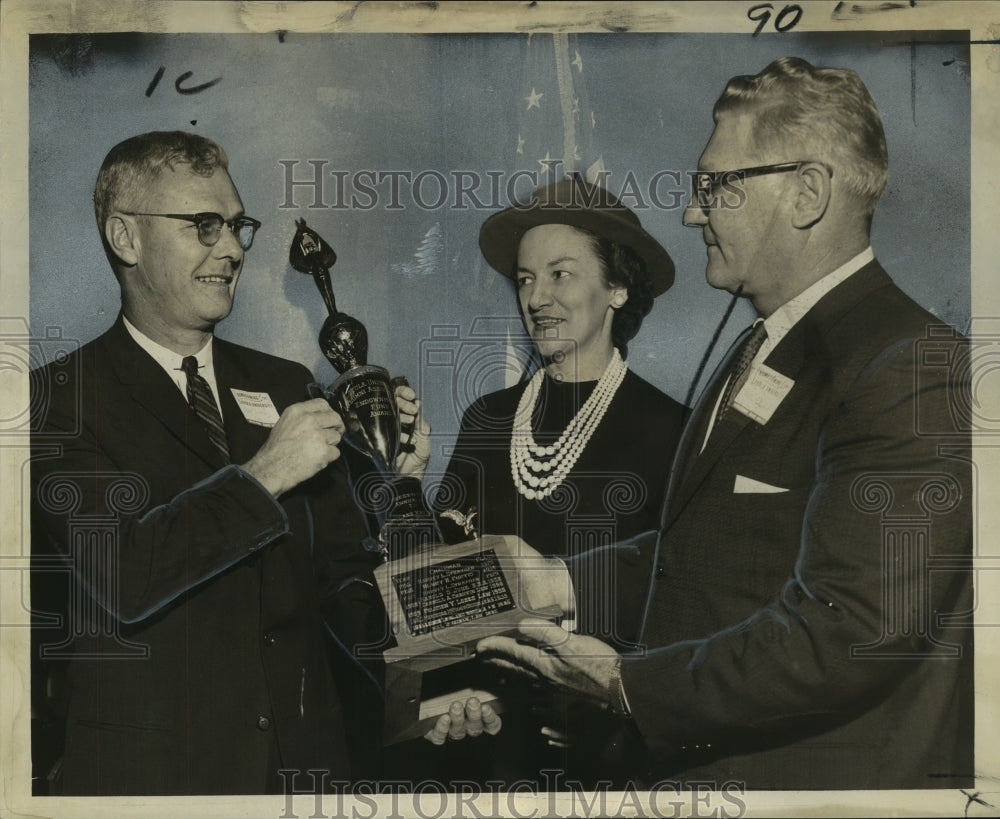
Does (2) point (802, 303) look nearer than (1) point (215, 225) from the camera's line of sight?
Yes

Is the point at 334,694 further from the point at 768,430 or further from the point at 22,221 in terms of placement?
the point at 22,221

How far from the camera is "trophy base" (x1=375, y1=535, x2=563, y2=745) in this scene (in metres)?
4.41

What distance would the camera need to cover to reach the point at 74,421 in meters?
4.63

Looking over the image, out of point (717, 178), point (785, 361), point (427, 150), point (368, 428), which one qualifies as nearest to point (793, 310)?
point (785, 361)

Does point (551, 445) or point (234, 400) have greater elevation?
point (234, 400)

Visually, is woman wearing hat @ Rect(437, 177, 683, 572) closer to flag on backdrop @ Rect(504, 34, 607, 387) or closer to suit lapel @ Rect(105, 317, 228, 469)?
flag on backdrop @ Rect(504, 34, 607, 387)

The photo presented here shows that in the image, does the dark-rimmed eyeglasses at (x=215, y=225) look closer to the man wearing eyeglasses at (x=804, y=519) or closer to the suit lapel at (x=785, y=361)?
the man wearing eyeglasses at (x=804, y=519)

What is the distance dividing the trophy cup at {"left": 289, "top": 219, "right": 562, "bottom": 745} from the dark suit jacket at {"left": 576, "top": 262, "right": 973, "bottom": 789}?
1.76 feet

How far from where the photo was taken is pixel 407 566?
4.51m

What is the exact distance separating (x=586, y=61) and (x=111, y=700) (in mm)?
3032

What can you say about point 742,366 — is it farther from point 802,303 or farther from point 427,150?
point 427,150

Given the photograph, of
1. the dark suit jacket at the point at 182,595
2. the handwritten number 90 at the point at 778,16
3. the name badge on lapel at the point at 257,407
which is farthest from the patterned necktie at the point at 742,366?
the name badge on lapel at the point at 257,407

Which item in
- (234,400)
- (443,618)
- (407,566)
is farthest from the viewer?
(234,400)

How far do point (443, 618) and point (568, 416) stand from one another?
0.90 meters
